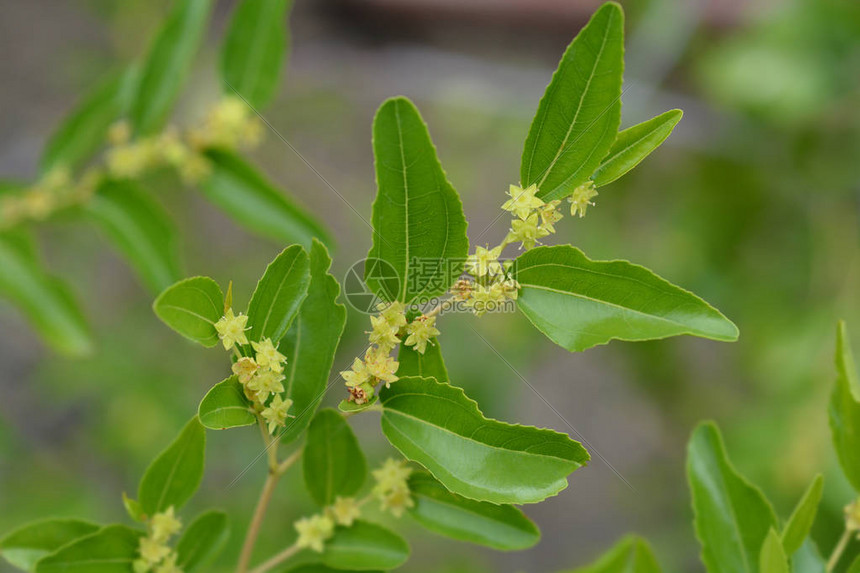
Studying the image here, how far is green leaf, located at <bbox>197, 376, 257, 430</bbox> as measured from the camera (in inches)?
22.5

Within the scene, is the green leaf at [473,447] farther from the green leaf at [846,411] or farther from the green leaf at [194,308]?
the green leaf at [846,411]

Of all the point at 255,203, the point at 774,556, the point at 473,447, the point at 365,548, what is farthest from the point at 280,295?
the point at 255,203

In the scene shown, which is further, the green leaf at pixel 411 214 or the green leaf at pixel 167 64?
the green leaf at pixel 167 64

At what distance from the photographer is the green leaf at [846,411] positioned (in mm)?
701

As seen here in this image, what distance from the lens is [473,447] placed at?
599 mm

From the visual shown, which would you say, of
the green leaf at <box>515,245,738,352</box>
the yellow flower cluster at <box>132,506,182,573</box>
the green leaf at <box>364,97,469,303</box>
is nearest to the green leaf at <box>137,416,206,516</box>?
the yellow flower cluster at <box>132,506,182,573</box>

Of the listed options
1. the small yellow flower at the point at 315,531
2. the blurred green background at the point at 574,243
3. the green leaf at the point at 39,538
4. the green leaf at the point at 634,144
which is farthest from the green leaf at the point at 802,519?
the blurred green background at the point at 574,243

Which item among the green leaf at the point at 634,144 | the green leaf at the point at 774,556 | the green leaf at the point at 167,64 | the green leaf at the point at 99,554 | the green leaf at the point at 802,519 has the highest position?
the green leaf at the point at 167,64

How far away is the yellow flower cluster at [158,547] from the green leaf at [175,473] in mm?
12

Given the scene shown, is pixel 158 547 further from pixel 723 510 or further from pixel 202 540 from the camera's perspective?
pixel 723 510

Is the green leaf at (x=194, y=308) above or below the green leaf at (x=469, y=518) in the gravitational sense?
above

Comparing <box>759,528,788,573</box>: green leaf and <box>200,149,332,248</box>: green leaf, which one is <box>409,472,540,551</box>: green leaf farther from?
<box>200,149,332,248</box>: green leaf

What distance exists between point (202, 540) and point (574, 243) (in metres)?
1.87

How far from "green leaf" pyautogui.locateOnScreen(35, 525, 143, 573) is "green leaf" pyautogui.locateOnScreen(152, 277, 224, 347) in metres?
0.25
